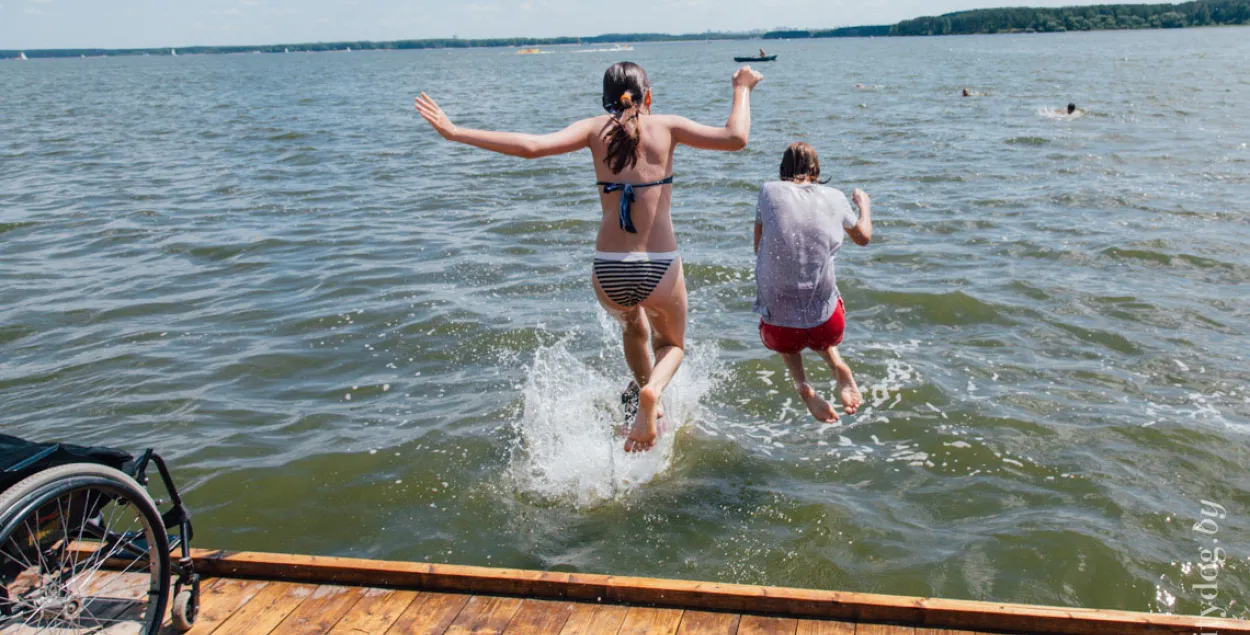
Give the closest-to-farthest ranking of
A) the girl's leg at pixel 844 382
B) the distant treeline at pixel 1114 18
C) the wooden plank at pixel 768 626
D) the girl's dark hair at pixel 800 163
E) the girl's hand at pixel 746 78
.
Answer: the wooden plank at pixel 768 626
the girl's hand at pixel 746 78
the girl's dark hair at pixel 800 163
the girl's leg at pixel 844 382
the distant treeline at pixel 1114 18

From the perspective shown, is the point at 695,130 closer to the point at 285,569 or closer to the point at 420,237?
the point at 285,569

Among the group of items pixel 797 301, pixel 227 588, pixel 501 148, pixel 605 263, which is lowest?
pixel 227 588

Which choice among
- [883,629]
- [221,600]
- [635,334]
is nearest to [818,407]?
→ [635,334]

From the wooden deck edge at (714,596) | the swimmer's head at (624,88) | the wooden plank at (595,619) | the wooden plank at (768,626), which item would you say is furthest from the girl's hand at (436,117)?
the wooden plank at (768,626)

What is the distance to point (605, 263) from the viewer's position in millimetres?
5449

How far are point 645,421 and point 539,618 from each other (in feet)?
4.84

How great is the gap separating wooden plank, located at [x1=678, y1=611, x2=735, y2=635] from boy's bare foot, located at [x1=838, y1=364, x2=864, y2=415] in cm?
229

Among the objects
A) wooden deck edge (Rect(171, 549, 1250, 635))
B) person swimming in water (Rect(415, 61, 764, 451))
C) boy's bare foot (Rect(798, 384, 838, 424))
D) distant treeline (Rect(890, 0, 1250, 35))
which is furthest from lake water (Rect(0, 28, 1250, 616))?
distant treeline (Rect(890, 0, 1250, 35))

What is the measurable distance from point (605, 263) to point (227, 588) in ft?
8.63

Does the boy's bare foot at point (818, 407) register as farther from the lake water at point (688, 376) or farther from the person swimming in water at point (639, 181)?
the person swimming in water at point (639, 181)

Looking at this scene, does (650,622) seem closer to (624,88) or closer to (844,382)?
(844,382)

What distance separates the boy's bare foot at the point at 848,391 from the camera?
6.12 meters

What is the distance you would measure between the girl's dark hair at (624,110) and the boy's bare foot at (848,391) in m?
2.12

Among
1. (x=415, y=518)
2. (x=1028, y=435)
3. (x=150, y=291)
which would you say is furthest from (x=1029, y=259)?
(x=150, y=291)
